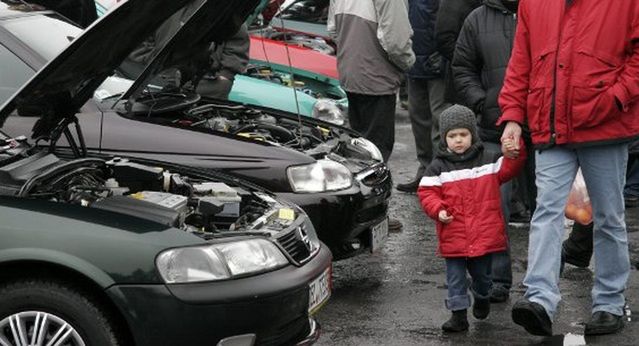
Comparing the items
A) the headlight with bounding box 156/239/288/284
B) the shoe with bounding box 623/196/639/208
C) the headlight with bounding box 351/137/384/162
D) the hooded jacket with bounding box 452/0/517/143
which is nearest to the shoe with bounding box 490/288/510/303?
the hooded jacket with bounding box 452/0/517/143

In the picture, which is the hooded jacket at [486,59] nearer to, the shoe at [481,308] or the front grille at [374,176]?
the front grille at [374,176]

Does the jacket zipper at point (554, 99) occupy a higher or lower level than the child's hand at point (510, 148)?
higher

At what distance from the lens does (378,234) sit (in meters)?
7.47

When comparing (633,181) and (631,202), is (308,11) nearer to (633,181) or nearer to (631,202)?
(631,202)

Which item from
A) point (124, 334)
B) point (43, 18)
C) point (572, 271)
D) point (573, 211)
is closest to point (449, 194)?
point (573, 211)

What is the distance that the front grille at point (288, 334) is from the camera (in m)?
A: 5.13

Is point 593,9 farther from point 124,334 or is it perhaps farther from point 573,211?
point 124,334

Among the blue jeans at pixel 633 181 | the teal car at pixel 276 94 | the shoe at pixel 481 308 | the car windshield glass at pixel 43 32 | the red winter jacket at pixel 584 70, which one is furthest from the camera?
the teal car at pixel 276 94

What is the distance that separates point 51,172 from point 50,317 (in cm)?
81

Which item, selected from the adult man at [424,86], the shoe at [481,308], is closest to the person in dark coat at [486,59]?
the shoe at [481,308]

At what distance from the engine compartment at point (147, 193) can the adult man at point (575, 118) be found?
4.05ft

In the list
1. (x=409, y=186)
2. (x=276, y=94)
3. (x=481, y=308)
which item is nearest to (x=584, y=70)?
(x=481, y=308)

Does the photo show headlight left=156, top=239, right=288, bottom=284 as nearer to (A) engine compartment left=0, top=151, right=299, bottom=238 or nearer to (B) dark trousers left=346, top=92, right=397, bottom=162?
(A) engine compartment left=0, top=151, right=299, bottom=238

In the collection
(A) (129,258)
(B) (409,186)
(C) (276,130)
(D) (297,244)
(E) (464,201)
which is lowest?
(B) (409,186)
